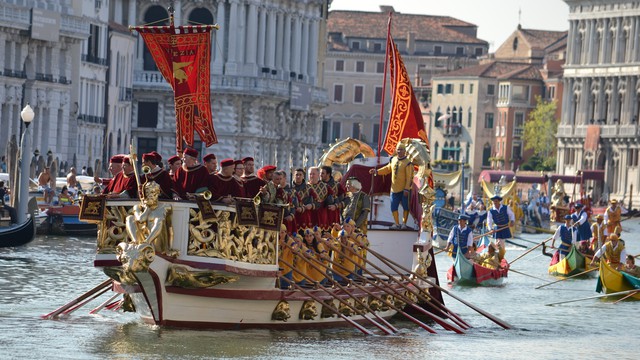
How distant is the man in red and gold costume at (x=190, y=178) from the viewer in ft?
85.3

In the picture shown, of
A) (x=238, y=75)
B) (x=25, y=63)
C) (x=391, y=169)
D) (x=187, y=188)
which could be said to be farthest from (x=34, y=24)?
(x=187, y=188)

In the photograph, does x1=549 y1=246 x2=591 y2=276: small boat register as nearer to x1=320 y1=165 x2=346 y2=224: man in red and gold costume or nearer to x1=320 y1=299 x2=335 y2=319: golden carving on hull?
x1=320 y1=165 x2=346 y2=224: man in red and gold costume

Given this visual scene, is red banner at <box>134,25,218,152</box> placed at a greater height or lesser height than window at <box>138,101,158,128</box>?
greater

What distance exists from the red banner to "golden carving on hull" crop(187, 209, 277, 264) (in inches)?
84.0

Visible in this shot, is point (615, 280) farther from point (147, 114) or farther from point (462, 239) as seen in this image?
point (147, 114)

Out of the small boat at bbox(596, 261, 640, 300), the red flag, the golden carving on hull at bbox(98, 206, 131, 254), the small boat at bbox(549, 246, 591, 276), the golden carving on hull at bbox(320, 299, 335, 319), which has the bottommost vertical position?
the small boat at bbox(549, 246, 591, 276)

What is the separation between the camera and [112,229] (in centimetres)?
2561

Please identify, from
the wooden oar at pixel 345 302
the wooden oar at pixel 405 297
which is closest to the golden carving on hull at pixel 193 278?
the wooden oar at pixel 345 302

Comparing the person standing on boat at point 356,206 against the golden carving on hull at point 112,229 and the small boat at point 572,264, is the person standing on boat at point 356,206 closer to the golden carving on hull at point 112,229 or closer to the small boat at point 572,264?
the golden carving on hull at point 112,229

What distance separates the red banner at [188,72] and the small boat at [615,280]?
1186 centimetres

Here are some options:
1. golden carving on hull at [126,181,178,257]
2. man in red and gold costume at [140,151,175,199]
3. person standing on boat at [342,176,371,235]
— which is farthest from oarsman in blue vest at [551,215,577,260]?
golden carving on hull at [126,181,178,257]

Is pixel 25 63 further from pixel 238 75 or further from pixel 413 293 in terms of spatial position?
pixel 413 293

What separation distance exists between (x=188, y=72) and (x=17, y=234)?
51.2ft

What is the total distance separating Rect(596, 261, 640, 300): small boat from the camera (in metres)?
37.3
